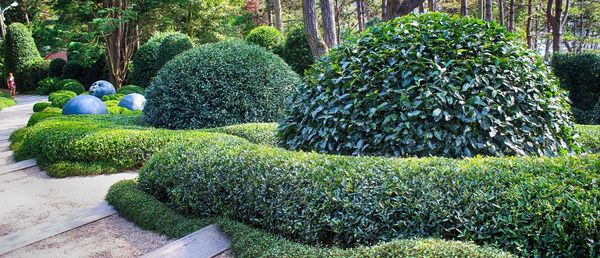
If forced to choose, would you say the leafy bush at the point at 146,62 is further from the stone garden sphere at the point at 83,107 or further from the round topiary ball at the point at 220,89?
the round topiary ball at the point at 220,89

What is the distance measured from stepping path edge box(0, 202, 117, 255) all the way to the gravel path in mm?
63

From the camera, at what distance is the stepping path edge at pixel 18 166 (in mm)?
6629

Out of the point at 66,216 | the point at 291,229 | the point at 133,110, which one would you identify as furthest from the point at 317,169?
the point at 133,110

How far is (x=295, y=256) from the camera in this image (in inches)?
115

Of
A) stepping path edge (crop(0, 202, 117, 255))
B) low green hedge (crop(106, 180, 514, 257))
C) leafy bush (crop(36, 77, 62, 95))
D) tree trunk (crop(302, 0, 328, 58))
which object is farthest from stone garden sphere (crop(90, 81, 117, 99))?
stepping path edge (crop(0, 202, 117, 255))

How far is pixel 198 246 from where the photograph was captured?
135 inches

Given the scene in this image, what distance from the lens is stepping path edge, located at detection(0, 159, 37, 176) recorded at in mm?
6629

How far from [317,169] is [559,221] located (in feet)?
5.08

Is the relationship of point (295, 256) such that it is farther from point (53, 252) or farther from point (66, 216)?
point (66, 216)

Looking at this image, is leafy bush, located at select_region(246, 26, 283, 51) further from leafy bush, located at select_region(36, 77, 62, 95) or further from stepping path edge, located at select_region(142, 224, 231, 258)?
leafy bush, located at select_region(36, 77, 62, 95)

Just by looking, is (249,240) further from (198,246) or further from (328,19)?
(328,19)

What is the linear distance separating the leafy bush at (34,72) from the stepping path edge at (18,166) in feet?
68.4

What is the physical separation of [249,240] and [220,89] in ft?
14.0

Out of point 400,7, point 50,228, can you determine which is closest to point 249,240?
point 50,228
